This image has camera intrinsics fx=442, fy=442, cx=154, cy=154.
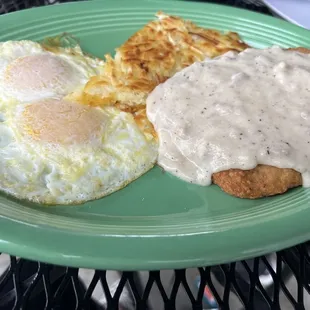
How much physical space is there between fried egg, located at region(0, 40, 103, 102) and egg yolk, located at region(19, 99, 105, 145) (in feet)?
0.37

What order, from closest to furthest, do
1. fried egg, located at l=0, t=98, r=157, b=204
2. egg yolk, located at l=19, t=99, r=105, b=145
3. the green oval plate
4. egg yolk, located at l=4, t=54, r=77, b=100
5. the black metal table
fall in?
the green oval plate
the black metal table
fried egg, located at l=0, t=98, r=157, b=204
egg yolk, located at l=19, t=99, r=105, b=145
egg yolk, located at l=4, t=54, r=77, b=100

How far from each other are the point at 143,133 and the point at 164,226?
476 mm

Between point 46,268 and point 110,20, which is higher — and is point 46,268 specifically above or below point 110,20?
below

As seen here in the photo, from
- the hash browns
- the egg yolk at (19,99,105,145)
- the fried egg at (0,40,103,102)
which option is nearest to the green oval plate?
the egg yolk at (19,99,105,145)

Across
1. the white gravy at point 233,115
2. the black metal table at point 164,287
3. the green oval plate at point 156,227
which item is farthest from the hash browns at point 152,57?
the black metal table at point 164,287

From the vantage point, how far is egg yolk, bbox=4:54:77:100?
1740 millimetres

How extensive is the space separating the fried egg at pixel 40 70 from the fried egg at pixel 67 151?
88mm

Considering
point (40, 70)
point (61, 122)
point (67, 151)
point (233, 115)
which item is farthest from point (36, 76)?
point (233, 115)

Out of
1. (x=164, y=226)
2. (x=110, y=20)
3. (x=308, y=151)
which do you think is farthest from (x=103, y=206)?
(x=110, y=20)

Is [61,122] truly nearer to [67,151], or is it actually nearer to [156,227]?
[67,151]

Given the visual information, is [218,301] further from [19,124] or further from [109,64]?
[109,64]

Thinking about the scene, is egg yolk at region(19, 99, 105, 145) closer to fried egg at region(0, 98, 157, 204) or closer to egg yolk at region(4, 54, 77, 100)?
fried egg at region(0, 98, 157, 204)

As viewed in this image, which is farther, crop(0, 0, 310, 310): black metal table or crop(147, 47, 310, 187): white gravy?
crop(147, 47, 310, 187): white gravy

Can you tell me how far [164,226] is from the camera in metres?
1.26
